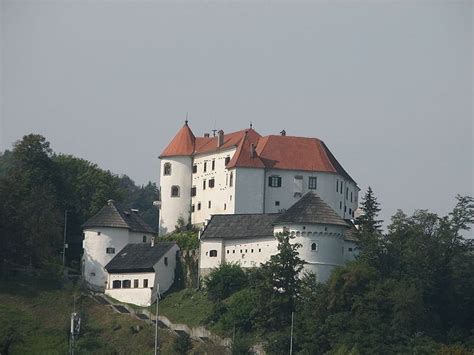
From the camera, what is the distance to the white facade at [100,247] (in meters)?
128

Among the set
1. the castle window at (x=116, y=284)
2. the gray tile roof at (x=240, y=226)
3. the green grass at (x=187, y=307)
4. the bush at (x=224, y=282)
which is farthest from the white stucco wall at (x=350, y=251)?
the castle window at (x=116, y=284)

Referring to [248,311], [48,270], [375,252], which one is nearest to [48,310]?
[48,270]

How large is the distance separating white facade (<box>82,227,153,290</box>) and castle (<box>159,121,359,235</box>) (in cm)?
782

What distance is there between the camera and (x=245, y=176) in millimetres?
132875

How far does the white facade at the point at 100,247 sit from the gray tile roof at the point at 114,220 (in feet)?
1.19

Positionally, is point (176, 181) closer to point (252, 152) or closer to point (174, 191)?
point (174, 191)

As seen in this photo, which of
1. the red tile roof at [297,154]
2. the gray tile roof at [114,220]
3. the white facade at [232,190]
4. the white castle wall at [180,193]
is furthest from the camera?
the white castle wall at [180,193]

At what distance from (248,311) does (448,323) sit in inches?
524

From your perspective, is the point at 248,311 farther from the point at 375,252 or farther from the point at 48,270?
the point at 48,270

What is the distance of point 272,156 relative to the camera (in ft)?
444

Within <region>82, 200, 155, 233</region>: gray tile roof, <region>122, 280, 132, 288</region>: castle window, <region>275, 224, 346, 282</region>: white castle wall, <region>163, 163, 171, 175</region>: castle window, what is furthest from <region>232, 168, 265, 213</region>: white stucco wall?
<region>275, 224, 346, 282</region>: white castle wall

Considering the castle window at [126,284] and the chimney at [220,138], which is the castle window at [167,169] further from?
the castle window at [126,284]

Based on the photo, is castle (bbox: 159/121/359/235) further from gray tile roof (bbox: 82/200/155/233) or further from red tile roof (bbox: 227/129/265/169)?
gray tile roof (bbox: 82/200/155/233)

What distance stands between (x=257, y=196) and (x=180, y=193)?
846cm
